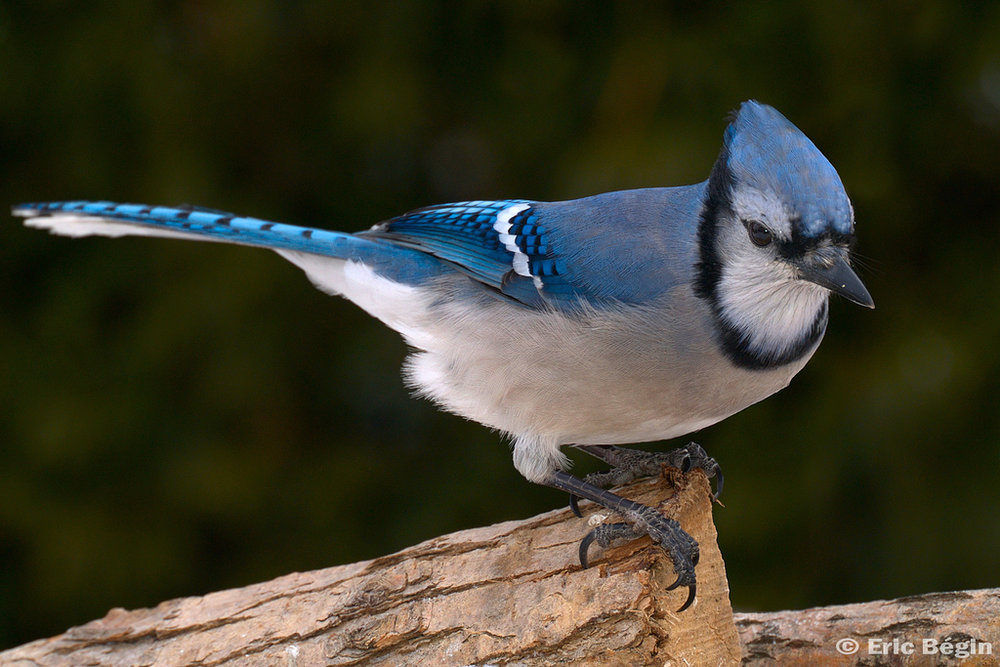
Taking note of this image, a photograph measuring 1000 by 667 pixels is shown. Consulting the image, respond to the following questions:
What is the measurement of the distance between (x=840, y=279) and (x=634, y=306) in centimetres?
39

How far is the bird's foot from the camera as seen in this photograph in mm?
2191

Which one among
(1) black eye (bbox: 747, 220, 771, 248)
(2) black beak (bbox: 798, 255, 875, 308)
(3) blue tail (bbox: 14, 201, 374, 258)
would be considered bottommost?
(2) black beak (bbox: 798, 255, 875, 308)

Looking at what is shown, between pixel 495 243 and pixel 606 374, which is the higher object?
pixel 495 243

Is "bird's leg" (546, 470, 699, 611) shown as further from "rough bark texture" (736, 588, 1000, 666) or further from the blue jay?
"rough bark texture" (736, 588, 1000, 666)

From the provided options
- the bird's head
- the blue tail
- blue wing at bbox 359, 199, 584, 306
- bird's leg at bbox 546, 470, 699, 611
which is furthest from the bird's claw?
the blue tail

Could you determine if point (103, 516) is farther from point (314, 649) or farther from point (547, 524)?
point (547, 524)

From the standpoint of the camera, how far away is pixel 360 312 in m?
3.27

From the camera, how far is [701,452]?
2.23 metres

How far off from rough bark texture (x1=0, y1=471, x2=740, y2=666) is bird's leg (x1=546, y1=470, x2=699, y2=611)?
0.8 inches

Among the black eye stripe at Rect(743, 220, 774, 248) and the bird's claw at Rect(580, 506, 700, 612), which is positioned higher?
the black eye stripe at Rect(743, 220, 774, 248)

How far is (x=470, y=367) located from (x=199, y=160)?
4.35 ft

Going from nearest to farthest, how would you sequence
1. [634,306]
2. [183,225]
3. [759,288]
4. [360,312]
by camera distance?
[759,288], [634,306], [183,225], [360,312]

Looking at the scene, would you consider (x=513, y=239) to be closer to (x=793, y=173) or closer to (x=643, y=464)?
(x=643, y=464)

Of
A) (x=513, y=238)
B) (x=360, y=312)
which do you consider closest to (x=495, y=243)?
(x=513, y=238)
